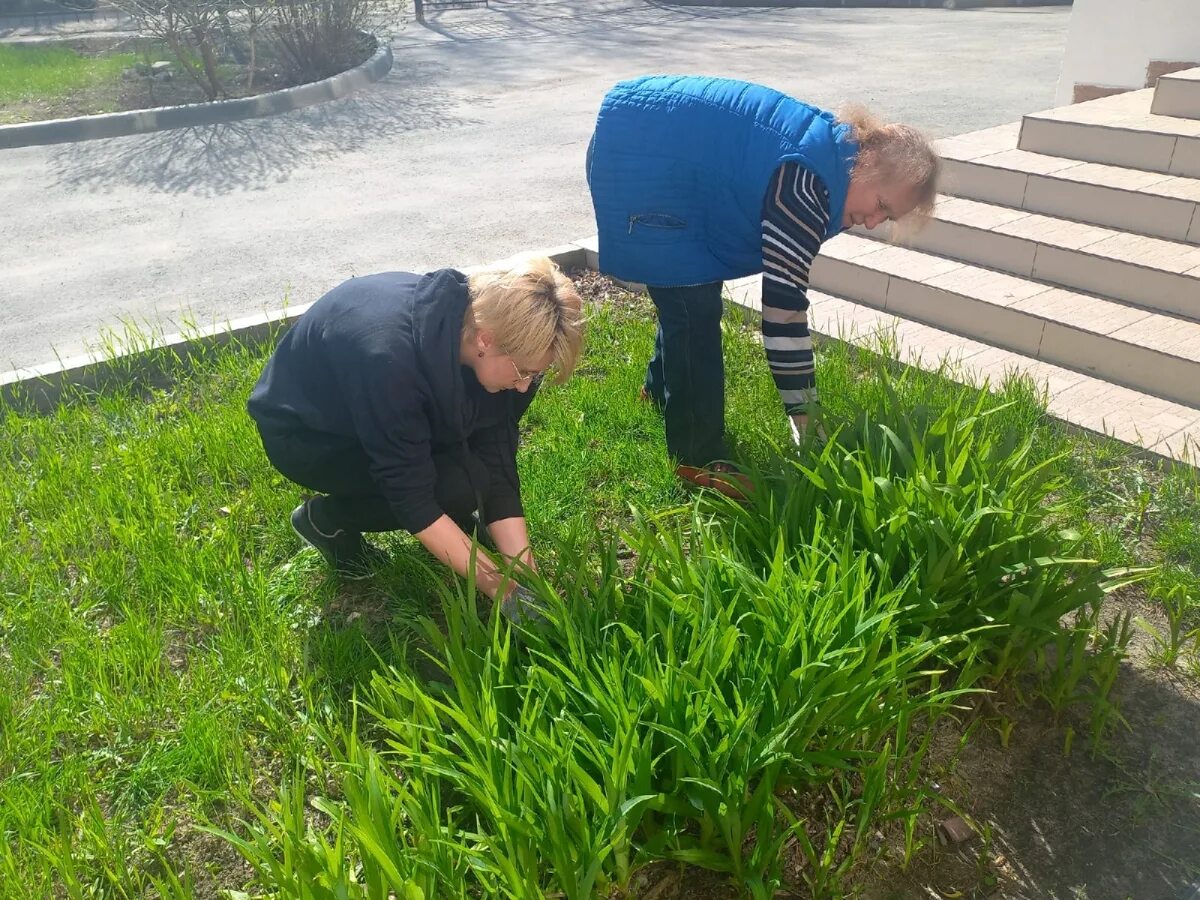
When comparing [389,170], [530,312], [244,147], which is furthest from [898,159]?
[244,147]

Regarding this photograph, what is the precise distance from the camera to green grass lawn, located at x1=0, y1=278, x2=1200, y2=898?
166cm

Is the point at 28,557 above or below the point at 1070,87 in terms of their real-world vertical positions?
below

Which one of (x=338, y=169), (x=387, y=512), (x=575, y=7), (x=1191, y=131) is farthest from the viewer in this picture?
(x=575, y=7)

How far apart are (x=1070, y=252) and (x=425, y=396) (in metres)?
3.10

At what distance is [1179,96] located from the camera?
480 cm

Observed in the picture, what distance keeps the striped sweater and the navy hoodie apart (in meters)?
0.74

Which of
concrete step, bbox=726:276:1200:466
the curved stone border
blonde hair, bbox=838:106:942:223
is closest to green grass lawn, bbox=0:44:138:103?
the curved stone border

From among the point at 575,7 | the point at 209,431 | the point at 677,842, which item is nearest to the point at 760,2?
the point at 575,7

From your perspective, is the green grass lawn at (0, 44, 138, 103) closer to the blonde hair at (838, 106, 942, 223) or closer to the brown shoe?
the brown shoe

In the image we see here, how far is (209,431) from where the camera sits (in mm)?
3293

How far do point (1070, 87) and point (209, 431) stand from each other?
19.1 feet

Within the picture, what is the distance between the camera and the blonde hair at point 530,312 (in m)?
2.12

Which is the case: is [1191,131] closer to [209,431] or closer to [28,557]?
[209,431]

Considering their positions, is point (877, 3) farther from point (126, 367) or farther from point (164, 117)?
point (126, 367)
